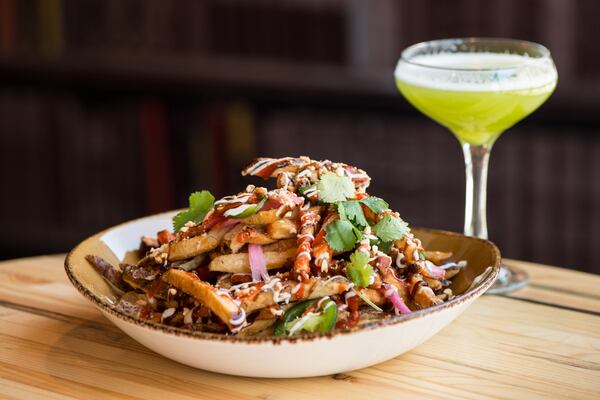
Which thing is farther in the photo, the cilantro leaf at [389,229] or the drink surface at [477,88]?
the drink surface at [477,88]

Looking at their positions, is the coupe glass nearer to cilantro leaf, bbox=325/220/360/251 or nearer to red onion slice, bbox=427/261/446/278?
red onion slice, bbox=427/261/446/278

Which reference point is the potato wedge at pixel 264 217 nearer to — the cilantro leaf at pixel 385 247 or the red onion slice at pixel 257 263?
the red onion slice at pixel 257 263

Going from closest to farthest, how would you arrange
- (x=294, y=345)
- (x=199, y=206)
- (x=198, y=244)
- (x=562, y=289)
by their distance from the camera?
1. (x=294, y=345)
2. (x=198, y=244)
3. (x=199, y=206)
4. (x=562, y=289)

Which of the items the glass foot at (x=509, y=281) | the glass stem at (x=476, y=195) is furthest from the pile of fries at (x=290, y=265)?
the glass stem at (x=476, y=195)

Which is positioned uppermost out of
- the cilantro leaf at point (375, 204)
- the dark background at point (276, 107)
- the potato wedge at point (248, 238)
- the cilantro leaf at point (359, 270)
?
the cilantro leaf at point (375, 204)

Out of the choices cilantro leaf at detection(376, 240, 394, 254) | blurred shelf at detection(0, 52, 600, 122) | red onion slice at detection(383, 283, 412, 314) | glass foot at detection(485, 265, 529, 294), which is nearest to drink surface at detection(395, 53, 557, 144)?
glass foot at detection(485, 265, 529, 294)

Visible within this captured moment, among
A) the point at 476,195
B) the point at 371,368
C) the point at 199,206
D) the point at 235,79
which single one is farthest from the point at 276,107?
the point at 371,368

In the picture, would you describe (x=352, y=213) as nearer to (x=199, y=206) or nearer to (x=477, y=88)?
(x=199, y=206)
